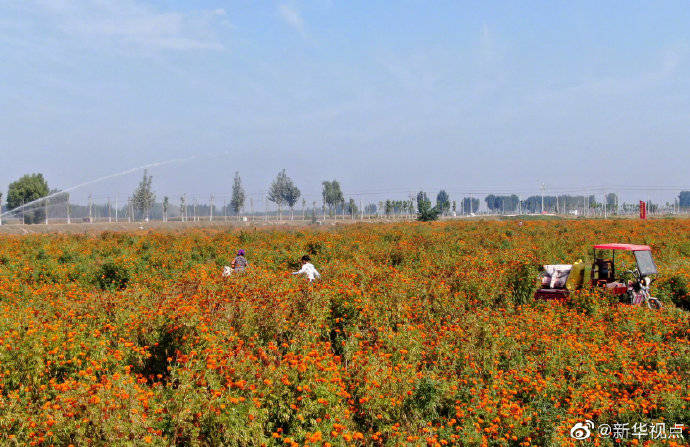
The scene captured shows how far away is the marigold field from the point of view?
4.77 m

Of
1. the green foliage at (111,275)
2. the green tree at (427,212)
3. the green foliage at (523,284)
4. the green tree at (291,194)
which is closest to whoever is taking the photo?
the green foliage at (523,284)

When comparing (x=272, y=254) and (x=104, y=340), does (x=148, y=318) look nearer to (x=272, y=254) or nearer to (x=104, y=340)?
(x=104, y=340)

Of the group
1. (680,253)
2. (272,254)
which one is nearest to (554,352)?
(272,254)

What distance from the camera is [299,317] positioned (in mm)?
7883

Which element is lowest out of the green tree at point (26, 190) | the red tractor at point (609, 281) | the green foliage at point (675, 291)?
the green foliage at point (675, 291)

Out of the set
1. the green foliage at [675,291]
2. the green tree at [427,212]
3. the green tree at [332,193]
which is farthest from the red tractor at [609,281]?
the green tree at [332,193]

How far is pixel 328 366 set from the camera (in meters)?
5.72

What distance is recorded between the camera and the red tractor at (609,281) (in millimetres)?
11500

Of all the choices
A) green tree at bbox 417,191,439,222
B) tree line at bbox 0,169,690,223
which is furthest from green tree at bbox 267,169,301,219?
green tree at bbox 417,191,439,222

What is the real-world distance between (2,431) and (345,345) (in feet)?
13.8
